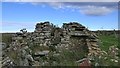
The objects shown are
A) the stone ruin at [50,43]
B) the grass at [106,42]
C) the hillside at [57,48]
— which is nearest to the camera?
the hillside at [57,48]

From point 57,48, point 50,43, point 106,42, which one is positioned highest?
point 50,43

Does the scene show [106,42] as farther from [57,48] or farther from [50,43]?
[57,48]

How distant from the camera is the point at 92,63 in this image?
10734 mm

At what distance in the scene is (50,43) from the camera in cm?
1406

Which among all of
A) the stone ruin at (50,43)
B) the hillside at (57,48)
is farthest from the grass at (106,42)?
the stone ruin at (50,43)

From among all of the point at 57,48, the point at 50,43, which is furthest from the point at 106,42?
the point at 57,48

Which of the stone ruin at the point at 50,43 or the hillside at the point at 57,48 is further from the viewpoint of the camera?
the stone ruin at the point at 50,43

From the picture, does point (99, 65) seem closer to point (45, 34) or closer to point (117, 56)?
point (117, 56)

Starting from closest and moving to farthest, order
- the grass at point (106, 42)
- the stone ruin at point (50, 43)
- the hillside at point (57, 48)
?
the hillside at point (57, 48) → the stone ruin at point (50, 43) → the grass at point (106, 42)

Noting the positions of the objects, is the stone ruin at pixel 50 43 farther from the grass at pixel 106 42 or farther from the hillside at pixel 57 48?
the grass at pixel 106 42

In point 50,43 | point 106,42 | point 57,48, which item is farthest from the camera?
point 106,42

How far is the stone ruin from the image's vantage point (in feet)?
38.8

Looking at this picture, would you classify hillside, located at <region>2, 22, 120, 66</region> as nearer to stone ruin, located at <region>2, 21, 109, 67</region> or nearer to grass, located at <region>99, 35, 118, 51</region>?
stone ruin, located at <region>2, 21, 109, 67</region>

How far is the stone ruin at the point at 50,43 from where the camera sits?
38.8 ft
